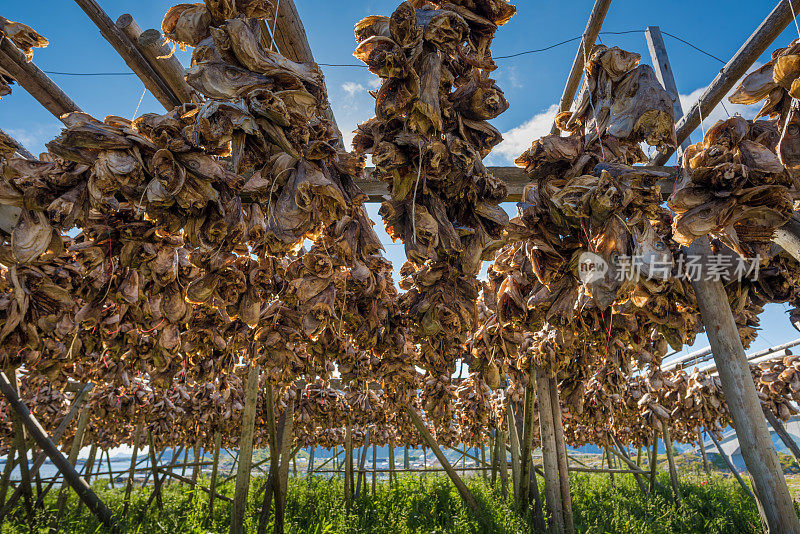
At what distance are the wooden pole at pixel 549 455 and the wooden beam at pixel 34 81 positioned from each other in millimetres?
4606

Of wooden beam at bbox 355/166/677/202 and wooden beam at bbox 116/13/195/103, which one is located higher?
wooden beam at bbox 116/13/195/103

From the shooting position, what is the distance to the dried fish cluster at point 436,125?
1160 millimetres

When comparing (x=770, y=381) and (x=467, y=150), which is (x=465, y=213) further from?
(x=770, y=381)

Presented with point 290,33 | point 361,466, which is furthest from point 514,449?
point 290,33

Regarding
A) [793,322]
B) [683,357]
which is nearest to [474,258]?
[793,322]

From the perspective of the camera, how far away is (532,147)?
60.1 inches

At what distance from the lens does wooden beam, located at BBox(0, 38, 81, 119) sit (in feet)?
5.63

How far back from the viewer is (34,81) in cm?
184

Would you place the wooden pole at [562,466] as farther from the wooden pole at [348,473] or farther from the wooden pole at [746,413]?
the wooden pole at [348,473]

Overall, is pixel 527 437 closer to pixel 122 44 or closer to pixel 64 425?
pixel 122 44

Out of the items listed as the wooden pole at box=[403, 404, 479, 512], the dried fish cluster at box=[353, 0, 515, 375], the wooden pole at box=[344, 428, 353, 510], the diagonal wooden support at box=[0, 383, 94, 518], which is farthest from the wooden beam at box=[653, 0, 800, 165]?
the wooden pole at box=[344, 428, 353, 510]

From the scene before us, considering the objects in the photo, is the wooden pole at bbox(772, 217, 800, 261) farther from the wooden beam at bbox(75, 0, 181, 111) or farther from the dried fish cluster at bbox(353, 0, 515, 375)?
the wooden beam at bbox(75, 0, 181, 111)

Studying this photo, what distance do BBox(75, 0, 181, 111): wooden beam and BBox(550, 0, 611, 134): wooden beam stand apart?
2036mm

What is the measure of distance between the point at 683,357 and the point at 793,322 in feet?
24.4
